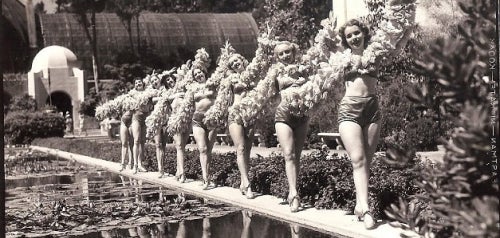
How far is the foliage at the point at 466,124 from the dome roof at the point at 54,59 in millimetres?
49327

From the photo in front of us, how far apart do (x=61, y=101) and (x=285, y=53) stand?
1852 inches

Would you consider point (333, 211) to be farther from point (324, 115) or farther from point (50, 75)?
point (50, 75)

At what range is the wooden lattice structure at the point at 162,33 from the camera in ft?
186

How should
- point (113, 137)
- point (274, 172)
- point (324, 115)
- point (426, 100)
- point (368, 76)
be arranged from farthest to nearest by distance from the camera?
1. point (113, 137)
2. point (324, 115)
3. point (274, 172)
4. point (368, 76)
5. point (426, 100)

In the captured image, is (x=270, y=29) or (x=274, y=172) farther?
(x=274, y=172)

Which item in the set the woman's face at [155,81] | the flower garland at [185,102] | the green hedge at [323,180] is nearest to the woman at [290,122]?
the green hedge at [323,180]

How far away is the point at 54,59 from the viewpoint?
50.2 meters

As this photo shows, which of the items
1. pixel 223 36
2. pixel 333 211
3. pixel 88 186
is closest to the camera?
pixel 333 211

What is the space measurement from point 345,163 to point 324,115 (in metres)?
13.0

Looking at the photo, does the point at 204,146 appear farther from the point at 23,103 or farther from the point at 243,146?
the point at 23,103

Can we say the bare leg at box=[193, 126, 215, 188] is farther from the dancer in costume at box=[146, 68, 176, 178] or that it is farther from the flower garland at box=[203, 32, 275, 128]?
the dancer in costume at box=[146, 68, 176, 178]

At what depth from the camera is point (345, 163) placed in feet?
26.4

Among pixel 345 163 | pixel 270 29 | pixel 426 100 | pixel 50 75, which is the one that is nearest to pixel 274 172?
pixel 345 163

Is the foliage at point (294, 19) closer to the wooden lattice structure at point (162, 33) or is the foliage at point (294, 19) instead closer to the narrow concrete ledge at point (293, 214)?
the wooden lattice structure at point (162, 33)
